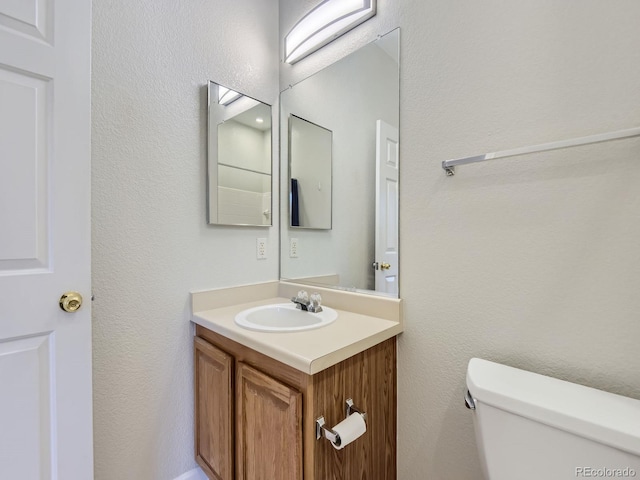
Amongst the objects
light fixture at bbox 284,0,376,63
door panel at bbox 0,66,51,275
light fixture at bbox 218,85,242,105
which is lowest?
door panel at bbox 0,66,51,275

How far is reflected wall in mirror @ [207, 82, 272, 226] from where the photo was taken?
143 centimetres

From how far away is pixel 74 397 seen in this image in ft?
3.10

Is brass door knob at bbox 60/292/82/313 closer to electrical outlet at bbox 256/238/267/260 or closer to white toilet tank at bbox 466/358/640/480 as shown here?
electrical outlet at bbox 256/238/267/260

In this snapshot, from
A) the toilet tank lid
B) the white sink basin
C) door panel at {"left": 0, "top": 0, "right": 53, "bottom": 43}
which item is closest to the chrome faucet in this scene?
the white sink basin

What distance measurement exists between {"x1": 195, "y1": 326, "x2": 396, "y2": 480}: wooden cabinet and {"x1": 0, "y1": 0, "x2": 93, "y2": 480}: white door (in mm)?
433

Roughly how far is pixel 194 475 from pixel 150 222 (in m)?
1.21

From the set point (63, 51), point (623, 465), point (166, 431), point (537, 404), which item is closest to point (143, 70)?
point (63, 51)

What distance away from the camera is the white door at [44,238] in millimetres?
840

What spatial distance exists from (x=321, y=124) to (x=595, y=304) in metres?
1.37

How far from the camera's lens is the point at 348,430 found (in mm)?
871

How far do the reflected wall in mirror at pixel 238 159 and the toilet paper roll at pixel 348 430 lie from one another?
1.04m

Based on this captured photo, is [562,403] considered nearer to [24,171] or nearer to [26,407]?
[26,407]

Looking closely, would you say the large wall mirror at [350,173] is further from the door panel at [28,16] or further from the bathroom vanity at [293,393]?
the door panel at [28,16]

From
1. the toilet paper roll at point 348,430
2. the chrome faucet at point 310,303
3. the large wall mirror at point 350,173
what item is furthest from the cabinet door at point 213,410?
the large wall mirror at point 350,173
